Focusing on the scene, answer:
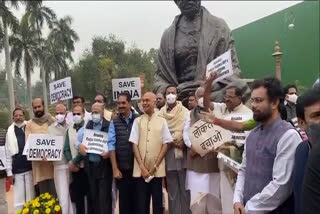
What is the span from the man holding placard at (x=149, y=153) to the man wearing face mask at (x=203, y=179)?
1.24 feet

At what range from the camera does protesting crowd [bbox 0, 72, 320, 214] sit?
9.95 ft

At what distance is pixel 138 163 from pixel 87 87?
Result: 130ft

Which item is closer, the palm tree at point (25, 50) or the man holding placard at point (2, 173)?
the man holding placard at point (2, 173)

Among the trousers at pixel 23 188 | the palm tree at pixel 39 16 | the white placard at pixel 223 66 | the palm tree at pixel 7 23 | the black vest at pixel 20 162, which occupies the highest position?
the palm tree at pixel 39 16

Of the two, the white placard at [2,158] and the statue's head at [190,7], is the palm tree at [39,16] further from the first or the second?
the white placard at [2,158]

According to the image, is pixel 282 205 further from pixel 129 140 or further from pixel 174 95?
pixel 174 95

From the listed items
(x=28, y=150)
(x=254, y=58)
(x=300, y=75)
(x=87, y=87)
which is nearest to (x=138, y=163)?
(x=28, y=150)

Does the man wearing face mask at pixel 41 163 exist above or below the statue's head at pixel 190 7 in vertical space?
below

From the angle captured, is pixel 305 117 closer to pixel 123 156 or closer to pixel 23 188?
pixel 123 156

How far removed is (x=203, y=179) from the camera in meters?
5.09

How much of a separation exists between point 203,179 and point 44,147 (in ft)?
7.16

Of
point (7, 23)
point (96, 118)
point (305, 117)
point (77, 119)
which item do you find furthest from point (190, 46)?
point (7, 23)

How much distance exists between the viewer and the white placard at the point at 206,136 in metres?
4.84

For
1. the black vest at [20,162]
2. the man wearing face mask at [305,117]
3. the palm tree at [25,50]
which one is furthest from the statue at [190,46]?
the palm tree at [25,50]
